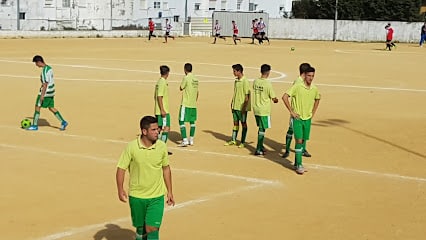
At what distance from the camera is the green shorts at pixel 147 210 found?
7.45 metres

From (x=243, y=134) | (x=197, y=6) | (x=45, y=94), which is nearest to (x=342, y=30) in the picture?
(x=197, y=6)

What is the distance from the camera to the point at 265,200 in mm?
10719

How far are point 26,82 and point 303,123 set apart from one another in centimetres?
1557

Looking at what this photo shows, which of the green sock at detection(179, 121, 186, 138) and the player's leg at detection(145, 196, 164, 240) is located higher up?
the player's leg at detection(145, 196, 164, 240)

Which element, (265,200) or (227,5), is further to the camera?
(227,5)

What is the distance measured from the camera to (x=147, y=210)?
748cm

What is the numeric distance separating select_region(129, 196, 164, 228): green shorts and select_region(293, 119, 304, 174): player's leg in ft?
17.7

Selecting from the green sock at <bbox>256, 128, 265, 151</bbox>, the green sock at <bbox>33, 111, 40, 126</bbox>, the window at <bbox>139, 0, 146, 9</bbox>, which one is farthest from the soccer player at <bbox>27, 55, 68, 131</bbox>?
the window at <bbox>139, 0, 146, 9</bbox>

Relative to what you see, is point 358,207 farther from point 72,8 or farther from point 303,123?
point 72,8

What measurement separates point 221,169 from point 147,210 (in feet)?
17.9

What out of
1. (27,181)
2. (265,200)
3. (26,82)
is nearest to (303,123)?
(265,200)

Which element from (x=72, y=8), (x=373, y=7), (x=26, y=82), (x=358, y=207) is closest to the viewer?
(x=358, y=207)

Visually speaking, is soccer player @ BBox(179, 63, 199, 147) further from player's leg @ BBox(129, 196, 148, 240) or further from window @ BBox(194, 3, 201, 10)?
window @ BBox(194, 3, 201, 10)

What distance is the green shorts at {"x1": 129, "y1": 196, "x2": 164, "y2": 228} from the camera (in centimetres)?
745
